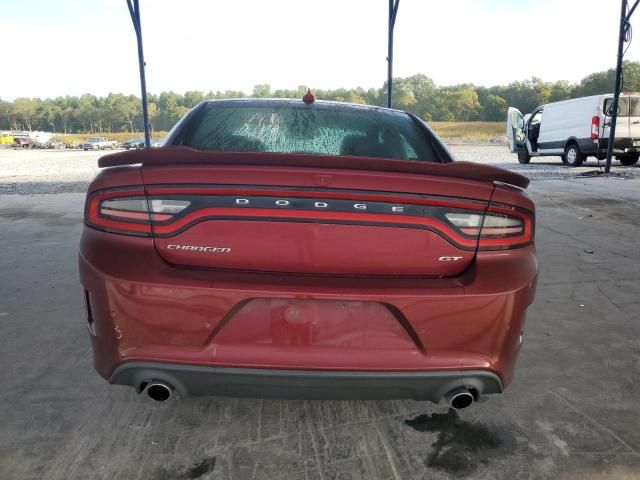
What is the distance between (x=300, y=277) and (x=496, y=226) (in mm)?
722

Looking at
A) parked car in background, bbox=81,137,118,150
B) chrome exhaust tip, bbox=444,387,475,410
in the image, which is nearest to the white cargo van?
chrome exhaust tip, bbox=444,387,475,410

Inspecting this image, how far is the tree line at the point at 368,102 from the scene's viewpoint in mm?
59844

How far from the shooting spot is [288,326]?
1.62 m

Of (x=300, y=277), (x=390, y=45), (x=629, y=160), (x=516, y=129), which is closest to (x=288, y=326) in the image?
(x=300, y=277)

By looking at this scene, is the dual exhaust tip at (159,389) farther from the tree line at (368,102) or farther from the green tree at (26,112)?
the green tree at (26,112)

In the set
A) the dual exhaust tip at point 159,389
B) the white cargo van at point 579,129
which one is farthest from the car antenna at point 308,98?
the white cargo van at point 579,129

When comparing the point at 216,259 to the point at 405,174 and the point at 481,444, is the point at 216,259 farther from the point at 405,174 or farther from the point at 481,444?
the point at 481,444

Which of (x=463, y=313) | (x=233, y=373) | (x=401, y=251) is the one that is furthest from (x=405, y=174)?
(x=233, y=373)

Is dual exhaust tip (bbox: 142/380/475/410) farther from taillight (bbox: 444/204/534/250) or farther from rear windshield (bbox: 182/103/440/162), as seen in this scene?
rear windshield (bbox: 182/103/440/162)

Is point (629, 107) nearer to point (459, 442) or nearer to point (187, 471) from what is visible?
point (459, 442)

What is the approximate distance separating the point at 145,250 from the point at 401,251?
0.88 metres

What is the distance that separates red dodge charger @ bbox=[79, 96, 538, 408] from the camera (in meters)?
1.61

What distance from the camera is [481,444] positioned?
199 cm

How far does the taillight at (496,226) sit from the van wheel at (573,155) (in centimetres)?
1535
